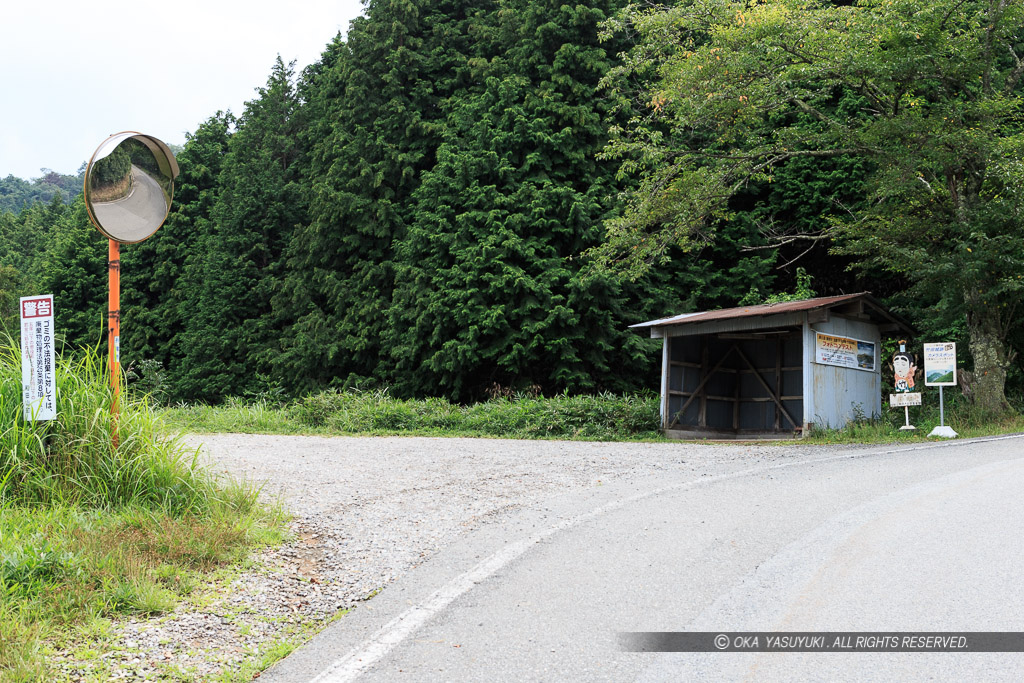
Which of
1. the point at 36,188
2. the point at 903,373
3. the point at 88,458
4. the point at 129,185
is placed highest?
the point at 36,188

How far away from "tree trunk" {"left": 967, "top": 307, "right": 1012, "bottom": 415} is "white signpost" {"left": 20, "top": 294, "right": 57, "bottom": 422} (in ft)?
50.1

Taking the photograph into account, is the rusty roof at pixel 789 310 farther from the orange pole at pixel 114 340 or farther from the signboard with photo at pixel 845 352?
the orange pole at pixel 114 340

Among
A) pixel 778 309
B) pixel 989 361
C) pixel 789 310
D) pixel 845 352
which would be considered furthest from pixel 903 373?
pixel 989 361

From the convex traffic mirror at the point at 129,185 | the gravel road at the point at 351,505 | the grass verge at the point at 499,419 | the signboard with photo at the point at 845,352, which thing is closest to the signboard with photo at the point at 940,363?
the grass verge at the point at 499,419

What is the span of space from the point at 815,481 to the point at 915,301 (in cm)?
1445

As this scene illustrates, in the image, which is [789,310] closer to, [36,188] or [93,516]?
[93,516]

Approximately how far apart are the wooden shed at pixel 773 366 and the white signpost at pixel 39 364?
39.0ft

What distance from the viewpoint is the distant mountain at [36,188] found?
3183 inches

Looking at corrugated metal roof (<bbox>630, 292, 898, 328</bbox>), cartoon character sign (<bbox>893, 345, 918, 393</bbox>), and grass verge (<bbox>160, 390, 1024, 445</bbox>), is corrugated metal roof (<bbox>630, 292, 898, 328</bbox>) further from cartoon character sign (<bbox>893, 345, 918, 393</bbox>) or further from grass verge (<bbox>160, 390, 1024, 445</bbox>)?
grass verge (<bbox>160, 390, 1024, 445</bbox>)

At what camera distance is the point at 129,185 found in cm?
681

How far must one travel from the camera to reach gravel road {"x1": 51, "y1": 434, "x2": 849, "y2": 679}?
4.57m

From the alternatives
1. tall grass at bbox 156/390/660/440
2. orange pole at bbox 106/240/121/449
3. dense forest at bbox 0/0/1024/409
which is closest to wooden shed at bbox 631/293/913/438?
tall grass at bbox 156/390/660/440

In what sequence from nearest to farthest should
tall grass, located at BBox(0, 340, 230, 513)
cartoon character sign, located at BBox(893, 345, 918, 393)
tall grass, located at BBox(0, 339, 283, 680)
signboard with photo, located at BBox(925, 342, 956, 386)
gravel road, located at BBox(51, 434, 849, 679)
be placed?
gravel road, located at BBox(51, 434, 849, 679) < tall grass, located at BBox(0, 339, 283, 680) < tall grass, located at BBox(0, 340, 230, 513) < signboard with photo, located at BBox(925, 342, 956, 386) < cartoon character sign, located at BBox(893, 345, 918, 393)

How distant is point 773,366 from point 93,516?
15011 millimetres
